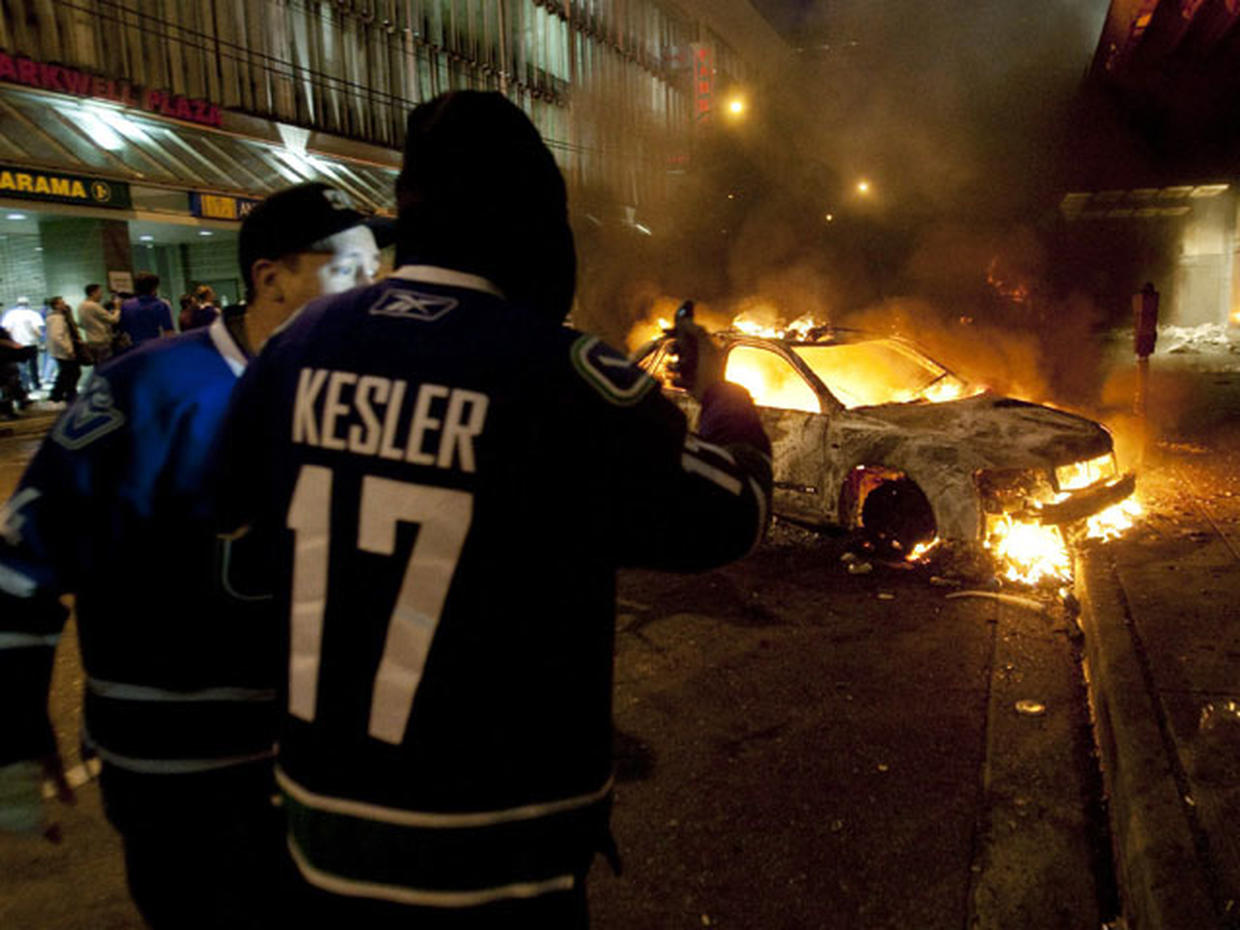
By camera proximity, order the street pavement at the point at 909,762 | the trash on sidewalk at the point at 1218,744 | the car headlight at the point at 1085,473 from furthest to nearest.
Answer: the car headlight at the point at 1085,473 → the trash on sidewalk at the point at 1218,744 → the street pavement at the point at 909,762

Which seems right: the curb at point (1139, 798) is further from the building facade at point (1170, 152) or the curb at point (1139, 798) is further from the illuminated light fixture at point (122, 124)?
the illuminated light fixture at point (122, 124)

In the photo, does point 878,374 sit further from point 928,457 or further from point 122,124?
point 122,124

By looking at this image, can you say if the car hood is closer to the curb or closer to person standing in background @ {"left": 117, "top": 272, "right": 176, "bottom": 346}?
the curb

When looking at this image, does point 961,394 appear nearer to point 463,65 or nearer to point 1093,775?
point 1093,775

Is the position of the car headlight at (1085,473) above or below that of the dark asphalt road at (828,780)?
above

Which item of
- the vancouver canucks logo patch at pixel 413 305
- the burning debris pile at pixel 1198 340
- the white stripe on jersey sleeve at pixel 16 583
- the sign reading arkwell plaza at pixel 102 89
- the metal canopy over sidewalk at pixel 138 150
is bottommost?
the burning debris pile at pixel 1198 340

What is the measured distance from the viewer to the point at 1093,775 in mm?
3449

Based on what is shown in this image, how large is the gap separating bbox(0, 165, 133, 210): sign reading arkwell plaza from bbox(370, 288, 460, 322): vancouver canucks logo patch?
14.1 meters

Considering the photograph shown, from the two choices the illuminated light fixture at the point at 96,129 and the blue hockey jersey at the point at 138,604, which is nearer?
the blue hockey jersey at the point at 138,604

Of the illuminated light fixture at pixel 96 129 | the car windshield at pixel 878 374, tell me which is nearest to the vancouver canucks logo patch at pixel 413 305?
the car windshield at pixel 878 374

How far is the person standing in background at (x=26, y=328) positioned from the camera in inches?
537

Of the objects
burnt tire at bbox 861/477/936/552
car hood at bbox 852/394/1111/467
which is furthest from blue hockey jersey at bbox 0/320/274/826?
burnt tire at bbox 861/477/936/552

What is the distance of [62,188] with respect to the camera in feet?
43.1

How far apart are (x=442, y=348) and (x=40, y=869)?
9.47 feet
